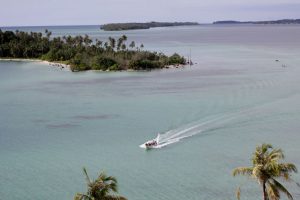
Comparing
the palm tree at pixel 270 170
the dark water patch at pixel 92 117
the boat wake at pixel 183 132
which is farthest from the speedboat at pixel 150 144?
the palm tree at pixel 270 170

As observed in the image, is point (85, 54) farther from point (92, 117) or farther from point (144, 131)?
point (144, 131)

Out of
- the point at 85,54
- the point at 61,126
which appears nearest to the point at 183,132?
the point at 61,126

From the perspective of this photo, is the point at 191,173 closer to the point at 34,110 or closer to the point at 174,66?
the point at 34,110

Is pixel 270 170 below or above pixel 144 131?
above

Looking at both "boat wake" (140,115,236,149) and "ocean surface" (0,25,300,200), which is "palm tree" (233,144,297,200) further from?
"boat wake" (140,115,236,149)

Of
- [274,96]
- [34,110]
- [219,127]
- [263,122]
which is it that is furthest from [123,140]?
[274,96]

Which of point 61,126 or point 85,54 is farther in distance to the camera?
point 85,54

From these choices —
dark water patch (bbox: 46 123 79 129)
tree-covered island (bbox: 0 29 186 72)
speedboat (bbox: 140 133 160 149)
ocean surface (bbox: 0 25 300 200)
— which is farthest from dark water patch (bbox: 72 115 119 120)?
tree-covered island (bbox: 0 29 186 72)
